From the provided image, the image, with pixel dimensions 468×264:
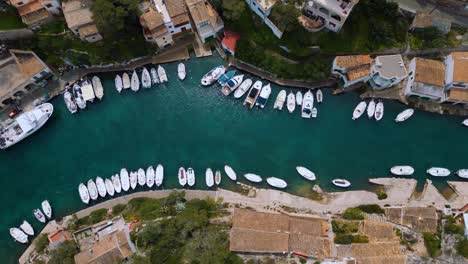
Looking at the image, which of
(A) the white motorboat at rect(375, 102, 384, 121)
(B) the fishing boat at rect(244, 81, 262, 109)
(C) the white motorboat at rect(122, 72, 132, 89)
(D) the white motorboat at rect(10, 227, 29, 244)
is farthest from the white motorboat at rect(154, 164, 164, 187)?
(A) the white motorboat at rect(375, 102, 384, 121)

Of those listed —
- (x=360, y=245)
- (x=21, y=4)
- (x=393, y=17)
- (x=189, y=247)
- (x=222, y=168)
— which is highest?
(x=21, y=4)

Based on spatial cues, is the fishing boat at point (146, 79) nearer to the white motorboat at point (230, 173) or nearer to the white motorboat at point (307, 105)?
the white motorboat at point (230, 173)

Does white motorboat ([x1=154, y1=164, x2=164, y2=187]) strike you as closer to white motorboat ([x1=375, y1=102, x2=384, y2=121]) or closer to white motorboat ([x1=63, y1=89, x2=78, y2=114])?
white motorboat ([x1=63, y1=89, x2=78, y2=114])

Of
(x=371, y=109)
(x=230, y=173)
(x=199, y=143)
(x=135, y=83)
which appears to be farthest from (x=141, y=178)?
(x=371, y=109)

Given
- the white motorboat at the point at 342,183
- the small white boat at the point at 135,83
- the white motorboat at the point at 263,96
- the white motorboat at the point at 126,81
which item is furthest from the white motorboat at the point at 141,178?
the white motorboat at the point at 342,183

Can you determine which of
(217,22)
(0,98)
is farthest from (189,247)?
(0,98)

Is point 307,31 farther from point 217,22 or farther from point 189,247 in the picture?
point 189,247

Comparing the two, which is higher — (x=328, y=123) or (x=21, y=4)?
(x=21, y=4)

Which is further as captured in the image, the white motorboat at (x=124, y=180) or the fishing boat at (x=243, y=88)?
the fishing boat at (x=243, y=88)
